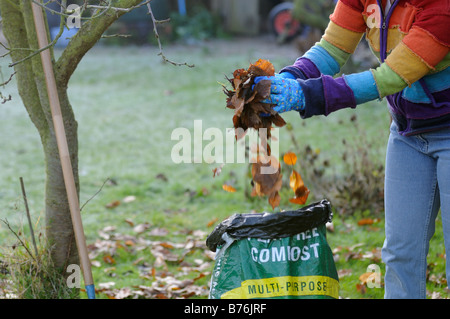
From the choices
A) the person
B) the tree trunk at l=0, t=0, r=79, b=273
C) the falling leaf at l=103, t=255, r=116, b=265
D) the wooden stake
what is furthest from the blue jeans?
the falling leaf at l=103, t=255, r=116, b=265

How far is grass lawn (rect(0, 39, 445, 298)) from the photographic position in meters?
3.90

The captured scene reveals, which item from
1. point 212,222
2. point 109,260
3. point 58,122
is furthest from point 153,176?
point 58,122

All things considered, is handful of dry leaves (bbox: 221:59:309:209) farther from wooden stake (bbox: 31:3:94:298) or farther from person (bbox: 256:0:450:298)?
wooden stake (bbox: 31:3:94:298)

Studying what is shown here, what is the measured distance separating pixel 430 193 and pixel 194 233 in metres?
2.43

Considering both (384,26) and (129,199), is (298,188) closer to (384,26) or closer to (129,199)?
(384,26)

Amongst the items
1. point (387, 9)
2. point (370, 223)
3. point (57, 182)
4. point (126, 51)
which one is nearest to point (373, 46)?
point (387, 9)

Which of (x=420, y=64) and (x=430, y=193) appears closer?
(x=420, y=64)

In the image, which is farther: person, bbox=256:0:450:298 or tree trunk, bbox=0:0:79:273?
tree trunk, bbox=0:0:79:273

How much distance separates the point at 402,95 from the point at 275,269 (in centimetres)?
88

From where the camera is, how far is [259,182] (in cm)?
223

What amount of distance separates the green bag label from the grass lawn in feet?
3.92

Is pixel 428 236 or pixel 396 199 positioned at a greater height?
pixel 396 199

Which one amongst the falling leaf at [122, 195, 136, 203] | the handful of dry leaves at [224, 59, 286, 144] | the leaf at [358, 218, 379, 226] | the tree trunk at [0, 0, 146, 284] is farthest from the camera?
the falling leaf at [122, 195, 136, 203]
